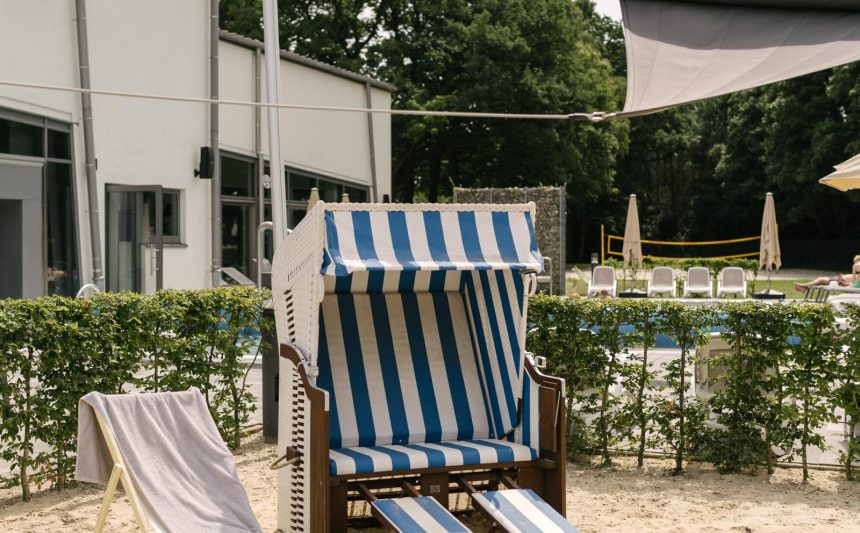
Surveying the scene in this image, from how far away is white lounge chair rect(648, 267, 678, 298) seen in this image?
23594 mm

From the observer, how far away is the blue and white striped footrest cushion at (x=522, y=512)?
495 centimetres

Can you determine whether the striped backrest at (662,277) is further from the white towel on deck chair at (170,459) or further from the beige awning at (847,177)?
the white towel on deck chair at (170,459)

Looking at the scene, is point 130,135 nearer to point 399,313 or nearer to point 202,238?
point 202,238

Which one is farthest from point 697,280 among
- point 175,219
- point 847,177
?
point 847,177

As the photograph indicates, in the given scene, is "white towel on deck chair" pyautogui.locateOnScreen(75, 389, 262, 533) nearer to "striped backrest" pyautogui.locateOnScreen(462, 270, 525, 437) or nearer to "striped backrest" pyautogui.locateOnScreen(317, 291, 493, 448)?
"striped backrest" pyautogui.locateOnScreen(317, 291, 493, 448)

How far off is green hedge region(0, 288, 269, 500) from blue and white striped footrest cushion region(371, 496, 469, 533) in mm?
2432

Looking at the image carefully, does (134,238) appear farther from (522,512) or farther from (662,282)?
(662,282)

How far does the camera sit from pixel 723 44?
504 cm

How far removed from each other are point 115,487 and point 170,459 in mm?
458

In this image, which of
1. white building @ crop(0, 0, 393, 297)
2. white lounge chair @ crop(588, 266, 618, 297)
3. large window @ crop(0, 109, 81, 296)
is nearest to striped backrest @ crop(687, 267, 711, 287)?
white lounge chair @ crop(588, 266, 618, 297)

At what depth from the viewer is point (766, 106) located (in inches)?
1758

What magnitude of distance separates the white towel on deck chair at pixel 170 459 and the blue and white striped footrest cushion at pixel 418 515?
76 cm

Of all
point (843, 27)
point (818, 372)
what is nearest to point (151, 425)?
point (843, 27)

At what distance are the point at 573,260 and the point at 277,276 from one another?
45017mm
